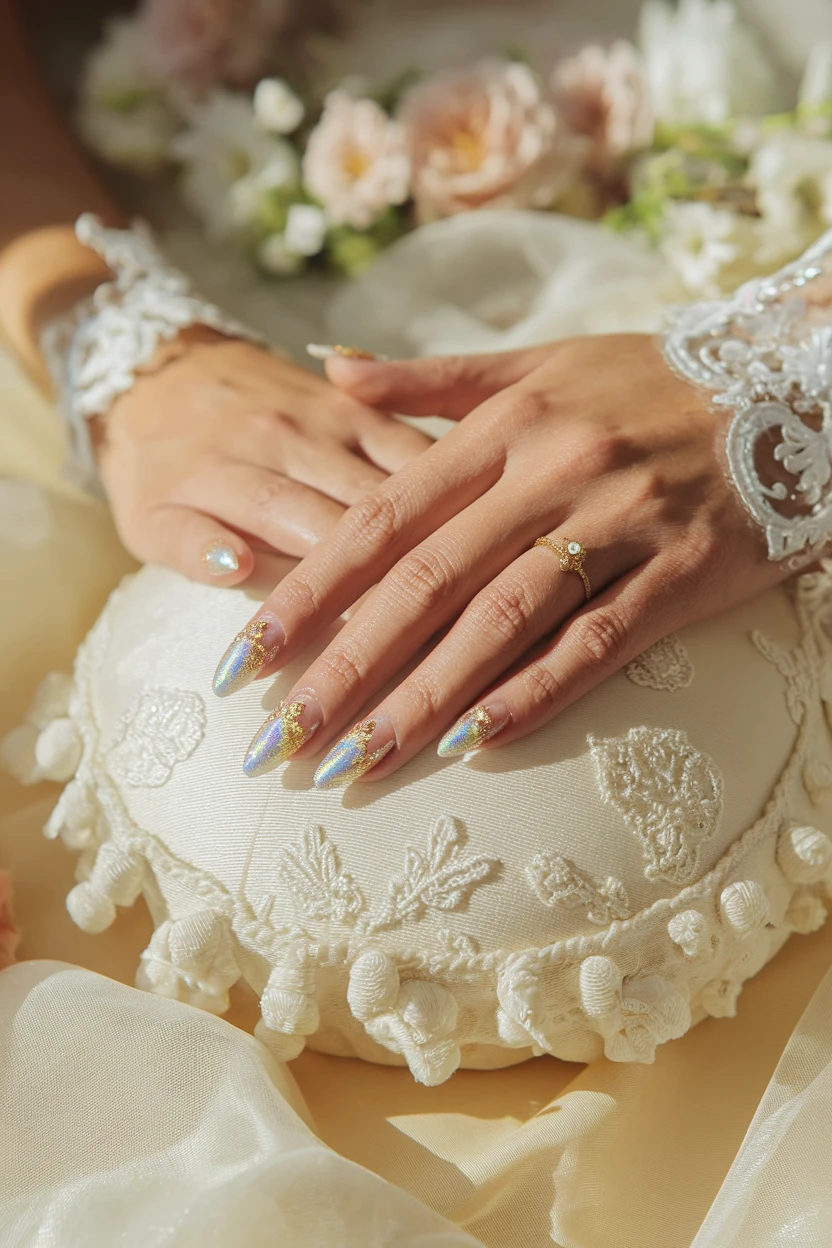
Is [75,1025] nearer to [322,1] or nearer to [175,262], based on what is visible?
[175,262]

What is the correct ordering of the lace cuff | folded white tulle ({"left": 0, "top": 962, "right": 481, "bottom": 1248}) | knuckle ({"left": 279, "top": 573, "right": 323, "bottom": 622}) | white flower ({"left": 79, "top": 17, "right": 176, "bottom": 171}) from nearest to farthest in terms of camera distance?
folded white tulle ({"left": 0, "top": 962, "right": 481, "bottom": 1248})
knuckle ({"left": 279, "top": 573, "right": 323, "bottom": 622})
the lace cuff
white flower ({"left": 79, "top": 17, "right": 176, "bottom": 171})

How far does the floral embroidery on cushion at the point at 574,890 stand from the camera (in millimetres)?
951

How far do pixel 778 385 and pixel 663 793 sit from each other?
55 centimetres

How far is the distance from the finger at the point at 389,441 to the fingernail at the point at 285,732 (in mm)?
378

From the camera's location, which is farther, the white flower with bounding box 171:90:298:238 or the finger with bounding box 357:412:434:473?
the white flower with bounding box 171:90:298:238

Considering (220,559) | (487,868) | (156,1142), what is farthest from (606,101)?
(156,1142)

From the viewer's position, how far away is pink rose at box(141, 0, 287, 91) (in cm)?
198

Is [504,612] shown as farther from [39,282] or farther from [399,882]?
[39,282]

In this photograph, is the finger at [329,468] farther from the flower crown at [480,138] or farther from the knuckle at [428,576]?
the flower crown at [480,138]

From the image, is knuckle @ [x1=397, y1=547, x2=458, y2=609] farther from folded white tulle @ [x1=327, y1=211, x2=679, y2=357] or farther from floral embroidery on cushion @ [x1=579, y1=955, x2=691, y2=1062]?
folded white tulle @ [x1=327, y1=211, x2=679, y2=357]

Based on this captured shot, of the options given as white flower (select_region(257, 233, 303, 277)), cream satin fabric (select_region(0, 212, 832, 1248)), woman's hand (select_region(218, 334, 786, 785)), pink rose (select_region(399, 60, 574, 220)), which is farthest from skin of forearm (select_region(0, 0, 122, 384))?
cream satin fabric (select_region(0, 212, 832, 1248))

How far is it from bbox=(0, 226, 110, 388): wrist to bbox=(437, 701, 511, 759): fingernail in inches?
41.5

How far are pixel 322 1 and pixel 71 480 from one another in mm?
1301

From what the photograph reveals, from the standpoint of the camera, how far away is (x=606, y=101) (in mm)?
1919
